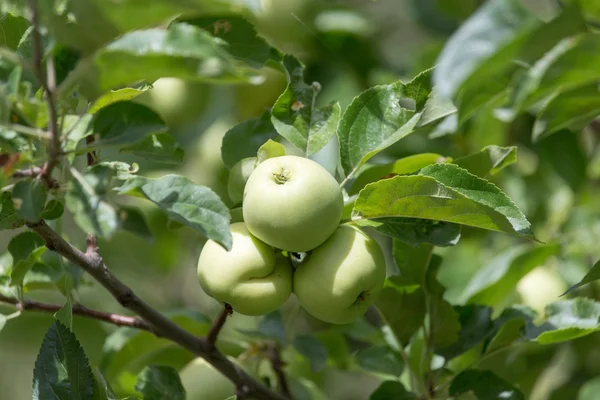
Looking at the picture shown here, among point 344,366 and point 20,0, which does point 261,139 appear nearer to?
point 20,0

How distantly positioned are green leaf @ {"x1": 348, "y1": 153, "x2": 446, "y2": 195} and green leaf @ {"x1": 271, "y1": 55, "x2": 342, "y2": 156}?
0.24ft

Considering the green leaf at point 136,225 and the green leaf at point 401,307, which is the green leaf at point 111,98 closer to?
the green leaf at point 136,225

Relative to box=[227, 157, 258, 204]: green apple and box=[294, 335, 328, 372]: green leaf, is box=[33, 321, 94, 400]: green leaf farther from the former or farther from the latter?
box=[294, 335, 328, 372]: green leaf

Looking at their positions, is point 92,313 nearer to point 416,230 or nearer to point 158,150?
point 158,150

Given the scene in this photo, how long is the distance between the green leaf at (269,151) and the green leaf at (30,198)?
232mm

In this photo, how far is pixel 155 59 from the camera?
594mm

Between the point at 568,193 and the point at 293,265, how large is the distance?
959 mm

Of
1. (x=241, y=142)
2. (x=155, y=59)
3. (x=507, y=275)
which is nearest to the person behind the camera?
(x=155, y=59)

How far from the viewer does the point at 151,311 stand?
883mm

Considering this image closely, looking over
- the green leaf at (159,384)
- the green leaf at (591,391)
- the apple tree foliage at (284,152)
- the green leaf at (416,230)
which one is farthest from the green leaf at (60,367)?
the green leaf at (591,391)

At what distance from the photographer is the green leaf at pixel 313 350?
3.83 ft

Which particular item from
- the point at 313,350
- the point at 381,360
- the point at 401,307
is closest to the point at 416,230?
the point at 401,307

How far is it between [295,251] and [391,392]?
319mm

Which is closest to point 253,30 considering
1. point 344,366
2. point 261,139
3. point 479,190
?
point 261,139
